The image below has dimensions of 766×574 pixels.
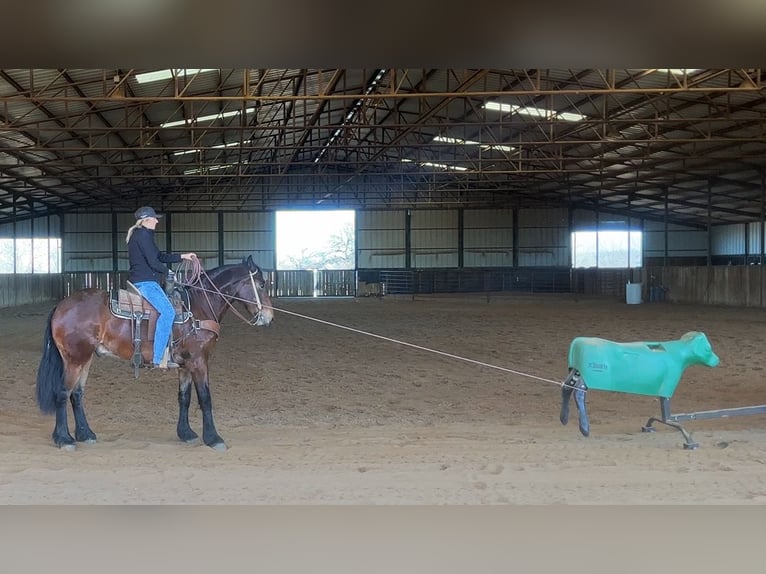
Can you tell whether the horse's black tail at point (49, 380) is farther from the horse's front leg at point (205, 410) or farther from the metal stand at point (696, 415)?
the metal stand at point (696, 415)

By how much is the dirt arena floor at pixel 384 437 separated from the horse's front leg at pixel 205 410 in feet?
0.43

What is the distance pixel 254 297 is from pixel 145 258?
1.07m

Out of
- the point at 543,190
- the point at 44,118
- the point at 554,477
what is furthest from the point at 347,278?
the point at 554,477

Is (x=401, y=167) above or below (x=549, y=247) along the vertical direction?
above

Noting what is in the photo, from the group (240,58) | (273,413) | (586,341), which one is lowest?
(273,413)

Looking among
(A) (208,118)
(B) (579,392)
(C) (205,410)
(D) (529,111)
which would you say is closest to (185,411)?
(C) (205,410)

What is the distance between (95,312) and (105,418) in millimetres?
2190

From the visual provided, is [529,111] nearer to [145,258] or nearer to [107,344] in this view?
[145,258]

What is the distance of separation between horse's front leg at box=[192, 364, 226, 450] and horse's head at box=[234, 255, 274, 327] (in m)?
0.70

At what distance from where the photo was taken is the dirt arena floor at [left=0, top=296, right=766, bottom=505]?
421cm

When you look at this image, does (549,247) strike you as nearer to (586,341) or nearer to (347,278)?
(347,278)

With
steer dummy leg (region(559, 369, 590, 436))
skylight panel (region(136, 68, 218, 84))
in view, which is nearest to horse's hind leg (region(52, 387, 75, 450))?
steer dummy leg (region(559, 369, 590, 436))

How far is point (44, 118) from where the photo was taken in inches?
727

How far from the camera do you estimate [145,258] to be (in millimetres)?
5512
